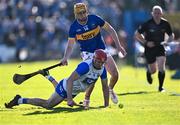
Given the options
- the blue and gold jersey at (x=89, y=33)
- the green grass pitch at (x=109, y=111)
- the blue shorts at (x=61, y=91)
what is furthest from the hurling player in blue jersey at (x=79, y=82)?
the blue and gold jersey at (x=89, y=33)

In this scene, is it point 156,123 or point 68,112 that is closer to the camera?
point 156,123

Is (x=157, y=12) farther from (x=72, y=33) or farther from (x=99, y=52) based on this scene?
(x=99, y=52)

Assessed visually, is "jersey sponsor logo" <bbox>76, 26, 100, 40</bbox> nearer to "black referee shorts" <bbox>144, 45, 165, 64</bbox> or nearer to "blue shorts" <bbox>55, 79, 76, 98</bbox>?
"blue shorts" <bbox>55, 79, 76, 98</bbox>

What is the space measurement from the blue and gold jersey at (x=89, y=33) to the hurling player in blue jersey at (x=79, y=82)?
102cm

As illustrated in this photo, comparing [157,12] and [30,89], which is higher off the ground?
[157,12]

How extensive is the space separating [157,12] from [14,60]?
20.1m

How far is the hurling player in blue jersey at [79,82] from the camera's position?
16.6 metres

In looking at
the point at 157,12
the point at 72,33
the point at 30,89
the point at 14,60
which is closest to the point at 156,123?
the point at 72,33

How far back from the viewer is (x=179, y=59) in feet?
113

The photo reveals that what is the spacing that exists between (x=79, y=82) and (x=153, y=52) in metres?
7.12

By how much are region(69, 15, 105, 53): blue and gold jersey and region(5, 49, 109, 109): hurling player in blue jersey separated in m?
1.02

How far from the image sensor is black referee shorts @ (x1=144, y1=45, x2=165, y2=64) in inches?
926

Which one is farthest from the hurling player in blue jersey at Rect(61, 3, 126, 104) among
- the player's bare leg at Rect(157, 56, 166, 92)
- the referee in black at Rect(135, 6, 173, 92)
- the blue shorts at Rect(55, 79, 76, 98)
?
the referee in black at Rect(135, 6, 173, 92)

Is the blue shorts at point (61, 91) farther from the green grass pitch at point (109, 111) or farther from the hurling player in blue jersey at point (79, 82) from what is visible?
the green grass pitch at point (109, 111)
